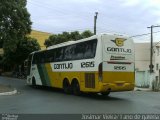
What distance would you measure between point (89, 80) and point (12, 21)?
1291 centimetres

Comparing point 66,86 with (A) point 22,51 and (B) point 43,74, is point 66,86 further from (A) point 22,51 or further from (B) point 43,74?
(A) point 22,51

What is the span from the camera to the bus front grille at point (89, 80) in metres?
22.2

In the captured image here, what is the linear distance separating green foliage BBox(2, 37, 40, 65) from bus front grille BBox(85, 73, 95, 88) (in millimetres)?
30367

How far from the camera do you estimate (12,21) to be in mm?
33125

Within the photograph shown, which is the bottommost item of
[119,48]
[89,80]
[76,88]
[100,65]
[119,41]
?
[76,88]

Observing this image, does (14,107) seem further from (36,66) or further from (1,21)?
(1,21)

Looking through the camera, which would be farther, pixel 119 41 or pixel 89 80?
pixel 89 80

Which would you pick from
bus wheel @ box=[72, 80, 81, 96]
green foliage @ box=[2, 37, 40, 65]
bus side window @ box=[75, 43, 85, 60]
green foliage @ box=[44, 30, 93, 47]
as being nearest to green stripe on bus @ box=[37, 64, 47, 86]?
bus wheel @ box=[72, 80, 81, 96]

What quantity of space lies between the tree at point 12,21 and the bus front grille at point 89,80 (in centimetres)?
1189

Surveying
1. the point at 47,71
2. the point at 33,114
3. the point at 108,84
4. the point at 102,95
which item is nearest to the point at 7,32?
the point at 47,71

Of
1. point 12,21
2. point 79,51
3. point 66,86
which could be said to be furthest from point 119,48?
point 12,21

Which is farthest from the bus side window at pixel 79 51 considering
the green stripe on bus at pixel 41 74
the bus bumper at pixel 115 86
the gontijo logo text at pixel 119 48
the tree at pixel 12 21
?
the tree at pixel 12 21

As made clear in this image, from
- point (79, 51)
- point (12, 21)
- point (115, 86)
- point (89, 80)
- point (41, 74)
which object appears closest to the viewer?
point (115, 86)

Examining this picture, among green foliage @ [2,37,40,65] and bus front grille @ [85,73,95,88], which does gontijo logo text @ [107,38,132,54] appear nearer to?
bus front grille @ [85,73,95,88]
